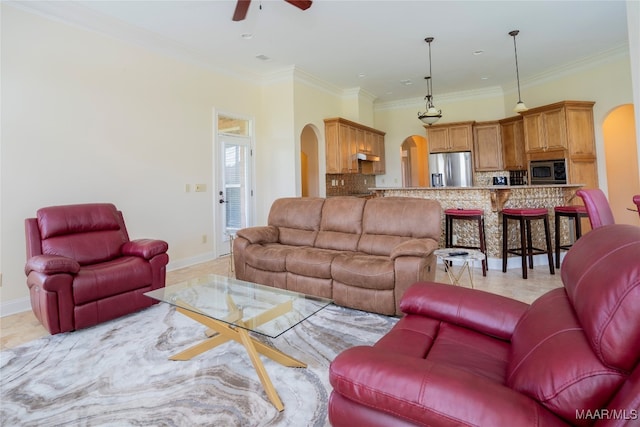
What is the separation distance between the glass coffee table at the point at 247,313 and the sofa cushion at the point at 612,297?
126cm

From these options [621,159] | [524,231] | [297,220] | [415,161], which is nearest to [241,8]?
[297,220]

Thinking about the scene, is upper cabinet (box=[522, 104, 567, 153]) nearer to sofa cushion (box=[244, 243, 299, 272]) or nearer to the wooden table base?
sofa cushion (box=[244, 243, 299, 272])

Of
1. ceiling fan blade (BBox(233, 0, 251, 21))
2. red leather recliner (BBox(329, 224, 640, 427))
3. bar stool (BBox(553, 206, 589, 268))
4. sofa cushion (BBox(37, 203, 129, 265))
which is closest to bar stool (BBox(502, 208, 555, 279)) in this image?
bar stool (BBox(553, 206, 589, 268))

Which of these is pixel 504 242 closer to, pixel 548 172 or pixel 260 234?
pixel 548 172

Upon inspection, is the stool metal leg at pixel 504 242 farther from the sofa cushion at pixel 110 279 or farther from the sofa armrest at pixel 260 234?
the sofa cushion at pixel 110 279

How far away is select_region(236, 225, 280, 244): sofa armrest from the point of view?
3658mm

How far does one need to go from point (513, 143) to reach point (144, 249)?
7035mm

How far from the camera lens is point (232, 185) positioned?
5.64 meters

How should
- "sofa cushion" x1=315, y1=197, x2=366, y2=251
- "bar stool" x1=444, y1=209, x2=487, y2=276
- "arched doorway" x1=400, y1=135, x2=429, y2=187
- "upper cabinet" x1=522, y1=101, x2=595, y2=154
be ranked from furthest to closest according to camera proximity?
"arched doorway" x1=400, y1=135, x2=429, y2=187
"upper cabinet" x1=522, y1=101, x2=595, y2=154
"bar stool" x1=444, y1=209, x2=487, y2=276
"sofa cushion" x1=315, y1=197, x2=366, y2=251

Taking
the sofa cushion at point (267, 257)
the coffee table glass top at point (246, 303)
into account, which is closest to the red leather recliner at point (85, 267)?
the coffee table glass top at point (246, 303)

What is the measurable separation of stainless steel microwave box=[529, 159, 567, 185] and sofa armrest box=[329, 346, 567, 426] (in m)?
6.12

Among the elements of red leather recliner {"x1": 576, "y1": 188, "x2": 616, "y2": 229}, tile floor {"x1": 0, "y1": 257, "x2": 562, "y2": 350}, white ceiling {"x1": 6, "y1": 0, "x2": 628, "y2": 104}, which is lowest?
tile floor {"x1": 0, "y1": 257, "x2": 562, "y2": 350}

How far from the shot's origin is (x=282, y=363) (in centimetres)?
204

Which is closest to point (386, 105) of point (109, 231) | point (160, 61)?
point (160, 61)
